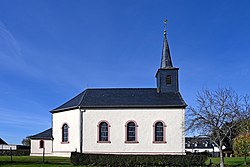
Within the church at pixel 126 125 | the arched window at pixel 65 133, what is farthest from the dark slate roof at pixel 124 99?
the arched window at pixel 65 133

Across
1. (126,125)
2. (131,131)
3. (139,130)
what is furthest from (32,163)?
(139,130)

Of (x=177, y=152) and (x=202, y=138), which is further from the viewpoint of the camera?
(x=177, y=152)

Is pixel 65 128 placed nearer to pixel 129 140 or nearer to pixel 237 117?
pixel 129 140

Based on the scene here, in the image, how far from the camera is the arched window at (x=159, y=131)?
114ft

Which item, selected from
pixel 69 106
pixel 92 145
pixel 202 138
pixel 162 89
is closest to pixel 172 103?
pixel 162 89

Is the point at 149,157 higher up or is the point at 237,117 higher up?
the point at 237,117

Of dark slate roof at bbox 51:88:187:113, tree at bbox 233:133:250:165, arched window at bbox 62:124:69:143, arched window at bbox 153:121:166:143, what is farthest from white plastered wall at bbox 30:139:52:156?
tree at bbox 233:133:250:165

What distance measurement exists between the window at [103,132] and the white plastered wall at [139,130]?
0.37 m

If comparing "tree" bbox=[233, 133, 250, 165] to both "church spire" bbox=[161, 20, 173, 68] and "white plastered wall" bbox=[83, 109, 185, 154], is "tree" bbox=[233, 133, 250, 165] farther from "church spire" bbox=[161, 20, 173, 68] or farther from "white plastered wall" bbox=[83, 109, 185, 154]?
"church spire" bbox=[161, 20, 173, 68]

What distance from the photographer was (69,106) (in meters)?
37.6

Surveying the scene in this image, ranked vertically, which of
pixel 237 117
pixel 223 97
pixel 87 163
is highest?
pixel 223 97

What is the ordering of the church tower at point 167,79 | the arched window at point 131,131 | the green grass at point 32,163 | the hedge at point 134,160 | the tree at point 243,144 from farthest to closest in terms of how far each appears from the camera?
1. the church tower at point 167,79
2. the arched window at point 131,131
3. the tree at point 243,144
4. the hedge at point 134,160
5. the green grass at point 32,163

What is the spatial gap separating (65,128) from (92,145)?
4994 millimetres

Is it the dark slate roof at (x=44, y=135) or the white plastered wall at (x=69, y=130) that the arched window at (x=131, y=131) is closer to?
the white plastered wall at (x=69, y=130)
